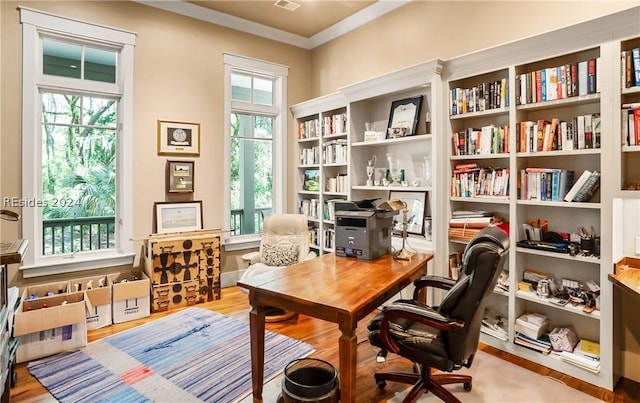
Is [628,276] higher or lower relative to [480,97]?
lower

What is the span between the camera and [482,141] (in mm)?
2910

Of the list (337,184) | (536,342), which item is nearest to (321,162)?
(337,184)

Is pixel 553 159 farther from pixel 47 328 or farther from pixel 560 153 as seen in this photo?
pixel 47 328

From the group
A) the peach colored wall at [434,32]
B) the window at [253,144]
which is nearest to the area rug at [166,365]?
the window at [253,144]

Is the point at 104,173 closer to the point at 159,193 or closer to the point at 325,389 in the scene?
A: the point at 159,193

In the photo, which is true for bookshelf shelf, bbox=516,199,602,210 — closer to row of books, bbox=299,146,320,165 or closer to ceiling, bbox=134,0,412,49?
ceiling, bbox=134,0,412,49

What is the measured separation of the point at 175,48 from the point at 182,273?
2527 millimetres

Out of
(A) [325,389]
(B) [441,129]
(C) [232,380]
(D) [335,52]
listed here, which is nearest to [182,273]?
(C) [232,380]

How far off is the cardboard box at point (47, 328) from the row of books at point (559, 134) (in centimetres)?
363

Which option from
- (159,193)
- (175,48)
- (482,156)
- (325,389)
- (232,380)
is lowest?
(232,380)

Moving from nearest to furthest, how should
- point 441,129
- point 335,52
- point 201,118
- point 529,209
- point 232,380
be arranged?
point 232,380
point 529,209
point 441,129
point 201,118
point 335,52

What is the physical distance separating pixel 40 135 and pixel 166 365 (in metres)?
2.54

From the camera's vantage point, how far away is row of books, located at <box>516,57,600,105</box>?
232cm

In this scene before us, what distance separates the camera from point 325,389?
186 cm
